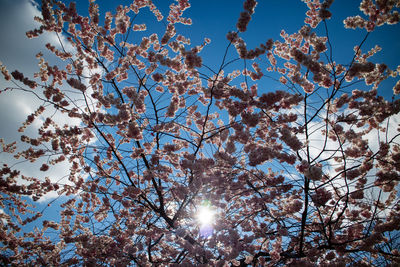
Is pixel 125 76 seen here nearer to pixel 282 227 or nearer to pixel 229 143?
pixel 229 143

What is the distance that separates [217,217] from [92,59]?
5.52m

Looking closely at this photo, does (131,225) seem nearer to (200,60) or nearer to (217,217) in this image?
(217,217)

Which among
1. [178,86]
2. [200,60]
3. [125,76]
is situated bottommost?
[200,60]

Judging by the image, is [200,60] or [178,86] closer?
[200,60]

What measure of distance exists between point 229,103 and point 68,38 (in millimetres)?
4764

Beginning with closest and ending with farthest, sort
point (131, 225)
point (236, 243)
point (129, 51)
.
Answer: point (236, 243), point (131, 225), point (129, 51)

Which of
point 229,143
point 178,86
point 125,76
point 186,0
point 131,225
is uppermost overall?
point 186,0

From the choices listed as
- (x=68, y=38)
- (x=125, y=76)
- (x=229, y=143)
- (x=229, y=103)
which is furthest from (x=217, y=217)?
(x=68, y=38)

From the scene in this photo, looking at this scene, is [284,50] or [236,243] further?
[284,50]

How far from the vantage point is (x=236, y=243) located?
4164 mm

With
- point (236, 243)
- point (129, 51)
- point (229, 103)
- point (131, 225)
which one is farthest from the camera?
point (129, 51)

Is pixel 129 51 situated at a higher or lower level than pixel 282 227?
higher

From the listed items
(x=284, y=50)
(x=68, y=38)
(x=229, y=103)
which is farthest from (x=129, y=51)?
(x=284, y=50)

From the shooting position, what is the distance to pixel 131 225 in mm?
5125
